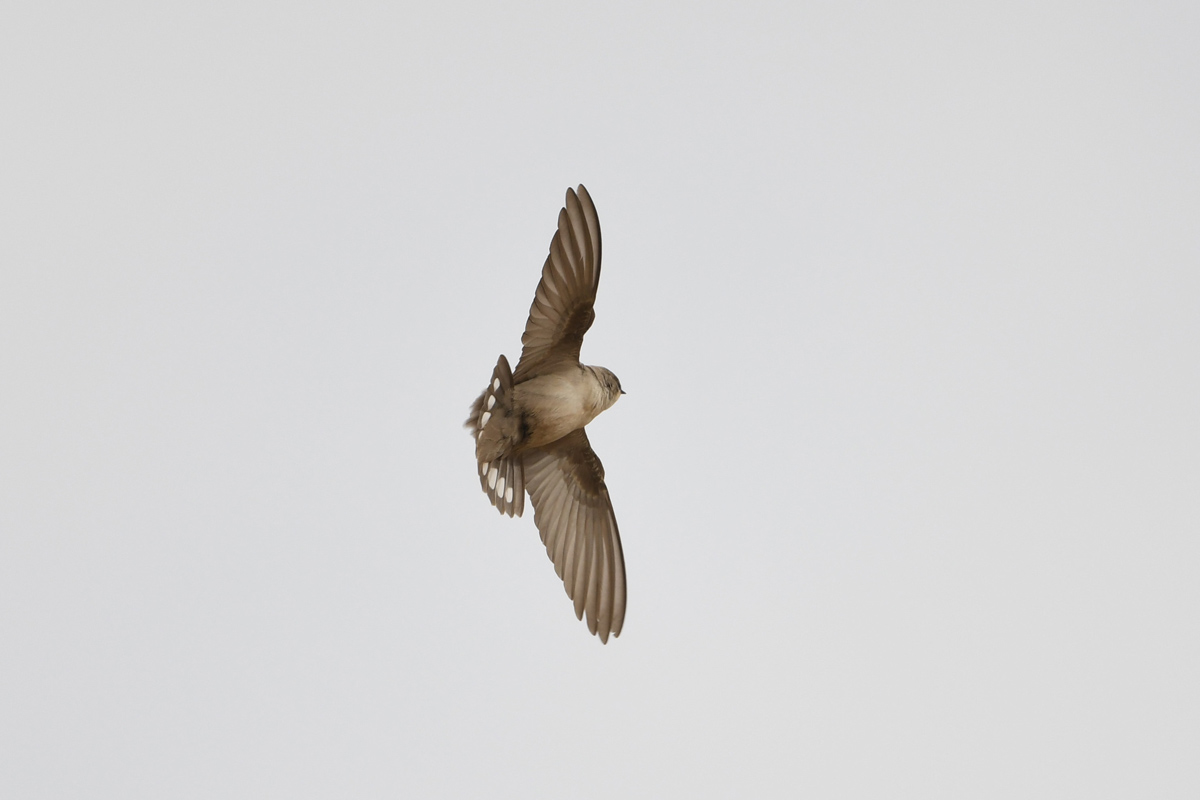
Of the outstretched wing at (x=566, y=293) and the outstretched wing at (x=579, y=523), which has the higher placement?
the outstretched wing at (x=566, y=293)

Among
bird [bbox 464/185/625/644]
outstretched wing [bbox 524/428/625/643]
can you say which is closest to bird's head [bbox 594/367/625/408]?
bird [bbox 464/185/625/644]

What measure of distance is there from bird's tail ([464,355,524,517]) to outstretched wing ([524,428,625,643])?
177mm

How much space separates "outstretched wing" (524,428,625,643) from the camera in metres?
2.44

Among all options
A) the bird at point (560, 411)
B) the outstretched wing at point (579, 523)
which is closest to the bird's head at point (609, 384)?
the bird at point (560, 411)

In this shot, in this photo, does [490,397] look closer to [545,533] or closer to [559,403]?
[559,403]

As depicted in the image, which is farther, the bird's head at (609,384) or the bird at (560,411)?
the bird's head at (609,384)

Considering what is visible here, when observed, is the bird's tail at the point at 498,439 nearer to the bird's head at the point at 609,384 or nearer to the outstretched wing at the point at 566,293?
the outstretched wing at the point at 566,293

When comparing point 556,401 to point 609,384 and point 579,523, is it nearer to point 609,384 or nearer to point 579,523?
point 609,384

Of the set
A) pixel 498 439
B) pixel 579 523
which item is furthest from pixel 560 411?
pixel 579 523

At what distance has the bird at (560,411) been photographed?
7.30ft

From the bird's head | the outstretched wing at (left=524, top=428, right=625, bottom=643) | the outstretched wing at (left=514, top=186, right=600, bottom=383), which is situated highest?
the outstretched wing at (left=514, top=186, right=600, bottom=383)

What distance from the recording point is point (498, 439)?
2.25 m

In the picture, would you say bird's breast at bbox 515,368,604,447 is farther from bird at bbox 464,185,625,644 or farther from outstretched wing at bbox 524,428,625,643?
outstretched wing at bbox 524,428,625,643

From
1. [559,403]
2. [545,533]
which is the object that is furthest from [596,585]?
[559,403]
